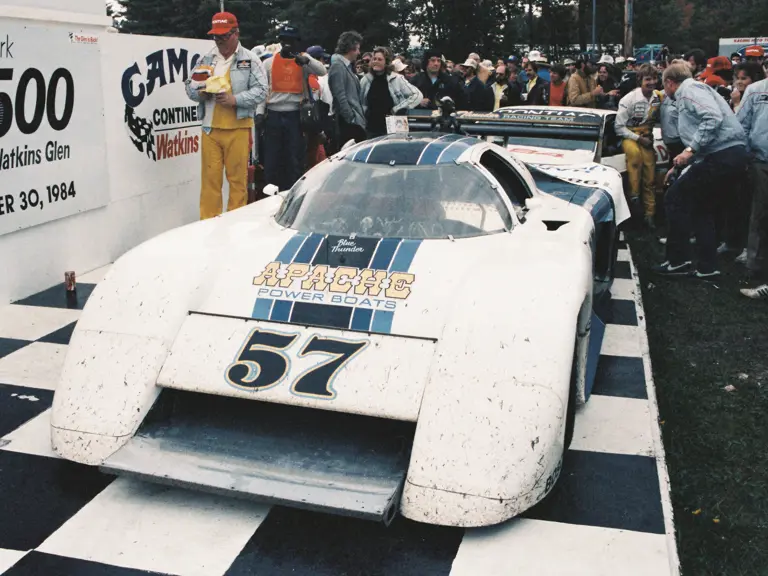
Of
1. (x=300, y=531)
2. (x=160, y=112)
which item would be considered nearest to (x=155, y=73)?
(x=160, y=112)

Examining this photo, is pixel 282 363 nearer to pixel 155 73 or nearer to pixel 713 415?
pixel 713 415

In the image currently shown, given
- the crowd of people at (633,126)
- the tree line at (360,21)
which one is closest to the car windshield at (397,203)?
A: the crowd of people at (633,126)

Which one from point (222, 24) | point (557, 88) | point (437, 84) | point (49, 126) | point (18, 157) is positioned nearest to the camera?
point (18, 157)

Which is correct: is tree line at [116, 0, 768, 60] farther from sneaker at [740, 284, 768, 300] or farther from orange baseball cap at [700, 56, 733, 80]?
sneaker at [740, 284, 768, 300]

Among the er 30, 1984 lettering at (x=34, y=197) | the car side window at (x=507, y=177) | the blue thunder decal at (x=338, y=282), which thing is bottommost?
the blue thunder decal at (x=338, y=282)

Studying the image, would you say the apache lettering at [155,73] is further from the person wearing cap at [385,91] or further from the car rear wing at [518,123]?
the car rear wing at [518,123]

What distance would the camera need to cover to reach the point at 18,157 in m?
5.37

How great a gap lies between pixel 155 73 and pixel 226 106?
842 mm

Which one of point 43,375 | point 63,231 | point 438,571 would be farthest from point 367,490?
point 63,231

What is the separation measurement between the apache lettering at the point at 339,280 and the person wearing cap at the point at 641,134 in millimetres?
5570

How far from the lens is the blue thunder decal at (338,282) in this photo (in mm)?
3250

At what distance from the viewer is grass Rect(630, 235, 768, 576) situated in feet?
9.48

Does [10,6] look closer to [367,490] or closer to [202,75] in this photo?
[202,75]

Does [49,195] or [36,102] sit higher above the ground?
[36,102]
